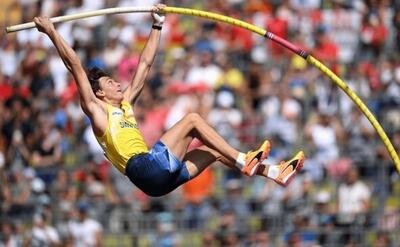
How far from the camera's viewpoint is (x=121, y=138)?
2080cm

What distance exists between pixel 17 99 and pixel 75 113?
128 centimetres

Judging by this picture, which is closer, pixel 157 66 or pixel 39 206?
pixel 39 206

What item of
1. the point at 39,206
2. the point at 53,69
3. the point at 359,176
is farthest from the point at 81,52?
the point at 359,176

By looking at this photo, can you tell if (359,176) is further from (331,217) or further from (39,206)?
(39,206)

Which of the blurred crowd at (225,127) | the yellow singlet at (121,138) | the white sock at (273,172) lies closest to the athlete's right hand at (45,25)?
the yellow singlet at (121,138)

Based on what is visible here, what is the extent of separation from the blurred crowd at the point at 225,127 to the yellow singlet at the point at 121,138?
6.88 meters

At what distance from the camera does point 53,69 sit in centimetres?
3145

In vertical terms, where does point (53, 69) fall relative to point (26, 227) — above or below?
above

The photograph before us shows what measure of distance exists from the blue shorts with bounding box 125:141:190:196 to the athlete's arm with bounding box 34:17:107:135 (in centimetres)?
72

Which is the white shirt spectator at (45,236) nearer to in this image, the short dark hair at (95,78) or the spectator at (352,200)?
the spectator at (352,200)

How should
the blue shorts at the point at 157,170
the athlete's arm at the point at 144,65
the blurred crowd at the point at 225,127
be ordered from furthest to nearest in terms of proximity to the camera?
the blurred crowd at the point at 225,127, the athlete's arm at the point at 144,65, the blue shorts at the point at 157,170

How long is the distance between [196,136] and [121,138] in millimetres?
978

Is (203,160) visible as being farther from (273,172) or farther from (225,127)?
(225,127)

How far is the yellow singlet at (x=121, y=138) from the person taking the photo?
20750mm
